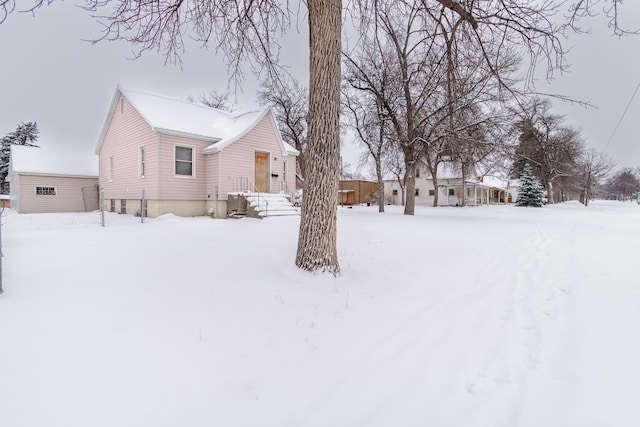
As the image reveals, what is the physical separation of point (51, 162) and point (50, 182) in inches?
69.1

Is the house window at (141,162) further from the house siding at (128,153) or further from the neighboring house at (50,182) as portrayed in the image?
the neighboring house at (50,182)

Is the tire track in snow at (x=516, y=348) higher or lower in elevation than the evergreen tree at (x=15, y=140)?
lower

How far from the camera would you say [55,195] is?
19344 mm

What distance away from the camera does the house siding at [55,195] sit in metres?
18.3

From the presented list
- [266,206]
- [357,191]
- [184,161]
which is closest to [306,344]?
[266,206]

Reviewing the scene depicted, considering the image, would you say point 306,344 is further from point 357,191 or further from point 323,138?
point 357,191

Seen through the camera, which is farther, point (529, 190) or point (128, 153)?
point (529, 190)

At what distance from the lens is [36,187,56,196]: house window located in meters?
18.9

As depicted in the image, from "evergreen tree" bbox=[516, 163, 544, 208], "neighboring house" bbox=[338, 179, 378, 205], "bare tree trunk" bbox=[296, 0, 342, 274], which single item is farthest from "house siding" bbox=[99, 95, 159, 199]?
"evergreen tree" bbox=[516, 163, 544, 208]

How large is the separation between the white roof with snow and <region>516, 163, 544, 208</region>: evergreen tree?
26.2 metres

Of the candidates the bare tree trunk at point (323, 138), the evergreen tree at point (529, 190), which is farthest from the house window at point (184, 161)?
the evergreen tree at point (529, 190)

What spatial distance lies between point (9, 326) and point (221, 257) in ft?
8.91

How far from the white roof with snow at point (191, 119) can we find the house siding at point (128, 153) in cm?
51

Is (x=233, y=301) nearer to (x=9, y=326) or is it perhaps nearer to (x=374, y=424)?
(x=9, y=326)
